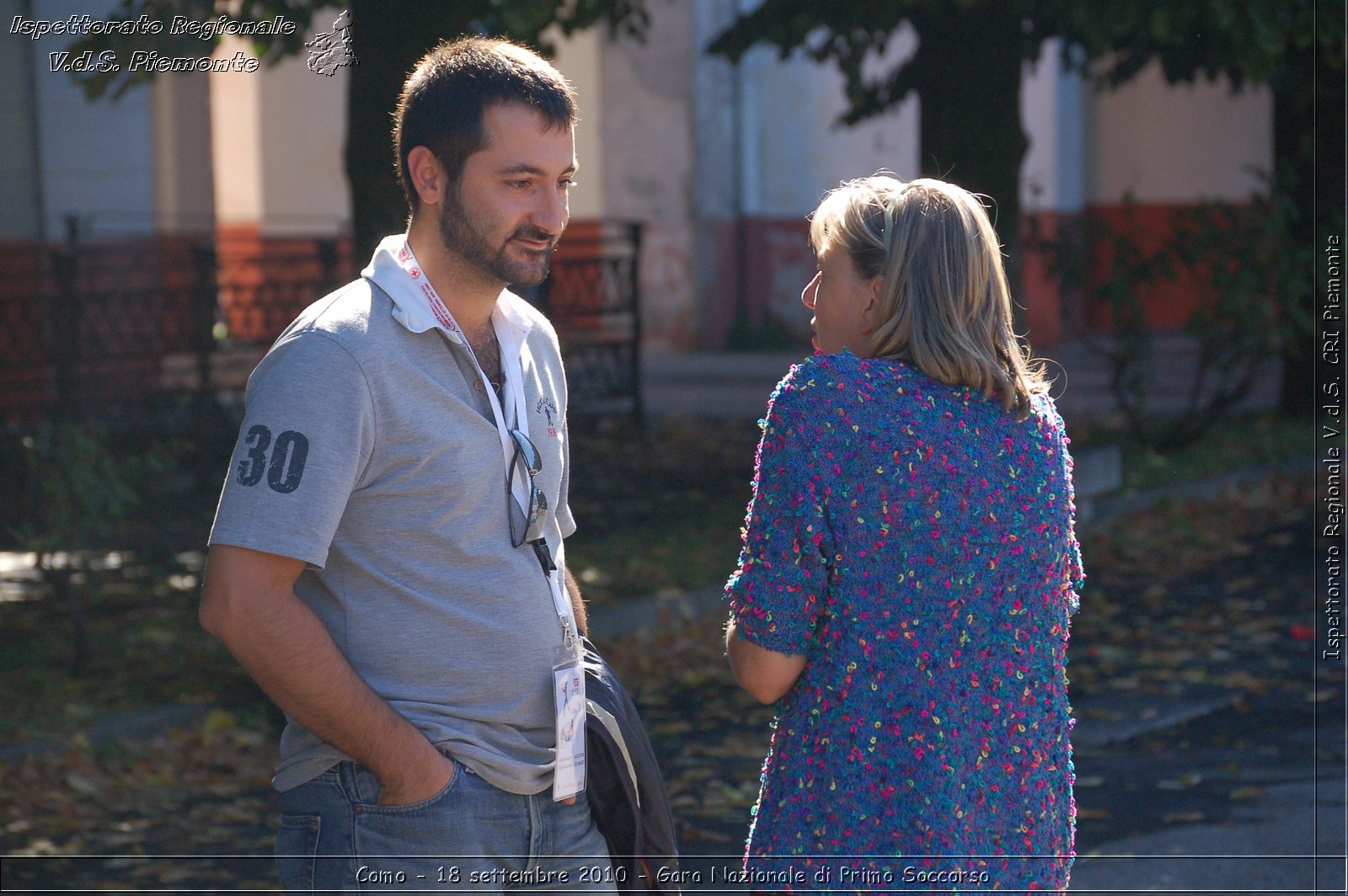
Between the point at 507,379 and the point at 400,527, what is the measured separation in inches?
12.9

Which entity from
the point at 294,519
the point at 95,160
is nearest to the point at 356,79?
the point at 95,160

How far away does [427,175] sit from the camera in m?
2.40

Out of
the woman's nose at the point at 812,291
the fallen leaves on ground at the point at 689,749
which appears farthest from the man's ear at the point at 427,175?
the fallen leaves on ground at the point at 689,749

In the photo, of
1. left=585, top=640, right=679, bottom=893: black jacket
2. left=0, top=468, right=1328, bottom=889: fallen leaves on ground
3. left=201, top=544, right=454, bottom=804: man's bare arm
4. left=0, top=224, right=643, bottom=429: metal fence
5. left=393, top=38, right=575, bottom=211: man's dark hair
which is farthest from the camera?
left=0, top=224, right=643, bottom=429: metal fence

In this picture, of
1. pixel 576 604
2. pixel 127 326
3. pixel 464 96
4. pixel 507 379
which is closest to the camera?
pixel 464 96

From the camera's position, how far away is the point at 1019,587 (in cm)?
221

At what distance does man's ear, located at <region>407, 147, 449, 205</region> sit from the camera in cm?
239

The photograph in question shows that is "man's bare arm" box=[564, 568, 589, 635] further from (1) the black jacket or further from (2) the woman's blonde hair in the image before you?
(2) the woman's blonde hair

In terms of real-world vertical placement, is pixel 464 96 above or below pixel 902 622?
A: above

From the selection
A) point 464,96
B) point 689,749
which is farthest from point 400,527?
point 689,749

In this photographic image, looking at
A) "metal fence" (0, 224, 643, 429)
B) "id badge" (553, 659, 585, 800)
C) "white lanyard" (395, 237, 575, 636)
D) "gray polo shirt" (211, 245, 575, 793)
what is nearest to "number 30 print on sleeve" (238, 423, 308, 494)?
"gray polo shirt" (211, 245, 575, 793)

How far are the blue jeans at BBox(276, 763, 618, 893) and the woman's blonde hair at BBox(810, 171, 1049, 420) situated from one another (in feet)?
2.96

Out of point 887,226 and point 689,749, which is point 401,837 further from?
point 689,749

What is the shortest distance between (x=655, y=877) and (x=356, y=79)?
19.5ft
